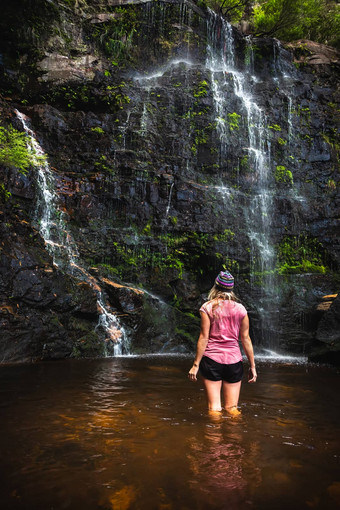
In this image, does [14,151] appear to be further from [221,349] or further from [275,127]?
[275,127]

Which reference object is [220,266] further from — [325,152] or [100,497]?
[100,497]

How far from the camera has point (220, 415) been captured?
4.14 metres

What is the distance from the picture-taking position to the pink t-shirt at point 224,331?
4148 mm

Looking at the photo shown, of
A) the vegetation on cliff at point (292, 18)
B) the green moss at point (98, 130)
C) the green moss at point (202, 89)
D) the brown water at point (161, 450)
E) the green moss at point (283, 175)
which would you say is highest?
the vegetation on cliff at point (292, 18)

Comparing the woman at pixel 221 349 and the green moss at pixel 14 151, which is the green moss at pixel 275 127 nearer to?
the green moss at pixel 14 151

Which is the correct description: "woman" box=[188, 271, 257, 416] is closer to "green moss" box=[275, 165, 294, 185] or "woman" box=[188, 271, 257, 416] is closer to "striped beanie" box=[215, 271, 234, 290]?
"striped beanie" box=[215, 271, 234, 290]

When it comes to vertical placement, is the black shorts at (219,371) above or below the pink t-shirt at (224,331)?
below

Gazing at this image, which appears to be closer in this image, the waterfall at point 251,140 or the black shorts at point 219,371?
the black shorts at point 219,371

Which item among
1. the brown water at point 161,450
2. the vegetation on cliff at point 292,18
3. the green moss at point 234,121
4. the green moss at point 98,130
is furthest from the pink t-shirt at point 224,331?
the vegetation on cliff at point 292,18

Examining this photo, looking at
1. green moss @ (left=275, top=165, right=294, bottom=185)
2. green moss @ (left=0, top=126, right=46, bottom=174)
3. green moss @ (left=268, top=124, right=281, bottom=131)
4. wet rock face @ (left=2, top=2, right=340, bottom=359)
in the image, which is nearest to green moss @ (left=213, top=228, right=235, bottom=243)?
wet rock face @ (left=2, top=2, right=340, bottom=359)

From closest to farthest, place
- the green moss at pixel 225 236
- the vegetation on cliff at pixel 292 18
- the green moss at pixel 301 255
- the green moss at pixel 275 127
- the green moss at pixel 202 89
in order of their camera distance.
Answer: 1. the green moss at pixel 225 236
2. the green moss at pixel 301 255
3. the green moss at pixel 202 89
4. the green moss at pixel 275 127
5. the vegetation on cliff at pixel 292 18

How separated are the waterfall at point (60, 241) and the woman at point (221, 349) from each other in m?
7.70

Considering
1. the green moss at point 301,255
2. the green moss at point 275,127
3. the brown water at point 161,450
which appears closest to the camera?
the brown water at point 161,450

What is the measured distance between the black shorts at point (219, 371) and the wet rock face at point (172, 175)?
705 cm
